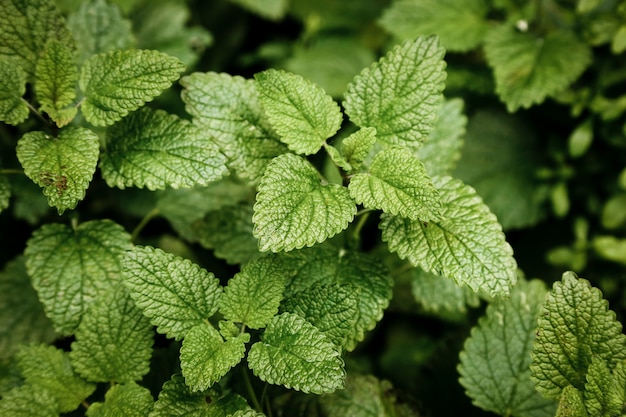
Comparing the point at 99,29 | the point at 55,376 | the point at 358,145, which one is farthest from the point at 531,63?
the point at 55,376

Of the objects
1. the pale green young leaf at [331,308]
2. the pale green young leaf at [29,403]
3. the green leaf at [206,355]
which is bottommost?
the pale green young leaf at [29,403]

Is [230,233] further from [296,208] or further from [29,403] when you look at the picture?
[29,403]

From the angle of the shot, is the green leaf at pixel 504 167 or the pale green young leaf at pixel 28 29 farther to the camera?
the green leaf at pixel 504 167

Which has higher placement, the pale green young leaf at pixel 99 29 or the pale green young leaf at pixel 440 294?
the pale green young leaf at pixel 440 294

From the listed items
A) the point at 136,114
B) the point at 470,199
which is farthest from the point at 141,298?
the point at 470,199

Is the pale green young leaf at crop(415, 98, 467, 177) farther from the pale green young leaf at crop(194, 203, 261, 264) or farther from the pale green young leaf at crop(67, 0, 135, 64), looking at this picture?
the pale green young leaf at crop(67, 0, 135, 64)

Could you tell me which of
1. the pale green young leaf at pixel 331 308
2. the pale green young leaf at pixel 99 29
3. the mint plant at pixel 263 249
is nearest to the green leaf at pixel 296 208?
the mint plant at pixel 263 249

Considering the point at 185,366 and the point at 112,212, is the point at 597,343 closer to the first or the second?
the point at 185,366

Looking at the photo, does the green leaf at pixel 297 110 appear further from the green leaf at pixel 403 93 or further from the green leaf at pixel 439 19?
the green leaf at pixel 439 19
